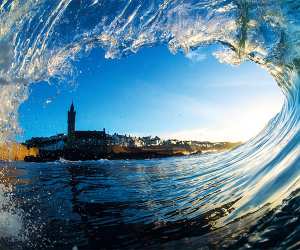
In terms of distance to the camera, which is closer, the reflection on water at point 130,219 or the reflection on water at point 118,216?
the reflection on water at point 130,219

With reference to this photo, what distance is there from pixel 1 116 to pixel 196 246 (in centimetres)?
878

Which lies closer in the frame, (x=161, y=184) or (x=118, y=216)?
(x=118, y=216)

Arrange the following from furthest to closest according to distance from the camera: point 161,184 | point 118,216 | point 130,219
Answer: point 161,184, point 118,216, point 130,219

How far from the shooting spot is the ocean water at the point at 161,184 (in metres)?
4.84

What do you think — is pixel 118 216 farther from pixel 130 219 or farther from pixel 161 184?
pixel 161 184

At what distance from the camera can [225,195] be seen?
23.1 feet

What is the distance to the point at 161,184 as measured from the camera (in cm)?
1058

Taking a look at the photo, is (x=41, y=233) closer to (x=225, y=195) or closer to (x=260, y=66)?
(x=225, y=195)

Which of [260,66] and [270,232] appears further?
[260,66]

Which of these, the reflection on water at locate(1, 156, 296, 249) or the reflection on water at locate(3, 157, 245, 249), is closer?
the reflection on water at locate(1, 156, 296, 249)

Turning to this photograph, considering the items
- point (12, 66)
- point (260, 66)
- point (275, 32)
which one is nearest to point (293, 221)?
point (275, 32)

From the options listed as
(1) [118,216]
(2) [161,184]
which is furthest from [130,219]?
(2) [161,184]

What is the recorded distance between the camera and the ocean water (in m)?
4.84

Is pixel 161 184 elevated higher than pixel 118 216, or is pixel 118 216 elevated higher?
pixel 161 184
